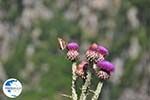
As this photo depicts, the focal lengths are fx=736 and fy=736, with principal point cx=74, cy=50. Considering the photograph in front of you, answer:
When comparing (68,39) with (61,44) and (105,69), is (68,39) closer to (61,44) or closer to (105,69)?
(61,44)

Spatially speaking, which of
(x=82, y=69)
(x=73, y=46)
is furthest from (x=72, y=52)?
(x=82, y=69)

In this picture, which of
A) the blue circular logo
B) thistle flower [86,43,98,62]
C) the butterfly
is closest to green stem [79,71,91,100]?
thistle flower [86,43,98,62]

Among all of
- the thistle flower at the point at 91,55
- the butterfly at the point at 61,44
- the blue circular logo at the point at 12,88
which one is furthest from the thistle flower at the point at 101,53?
the blue circular logo at the point at 12,88

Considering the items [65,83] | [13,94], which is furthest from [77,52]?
[65,83]

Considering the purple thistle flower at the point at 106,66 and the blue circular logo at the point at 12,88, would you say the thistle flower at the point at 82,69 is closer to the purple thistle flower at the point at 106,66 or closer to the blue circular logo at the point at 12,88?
the purple thistle flower at the point at 106,66

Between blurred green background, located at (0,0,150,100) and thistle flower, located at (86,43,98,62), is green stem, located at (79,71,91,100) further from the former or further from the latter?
blurred green background, located at (0,0,150,100)

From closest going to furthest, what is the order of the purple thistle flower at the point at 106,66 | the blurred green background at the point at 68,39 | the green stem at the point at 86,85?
the purple thistle flower at the point at 106,66 < the green stem at the point at 86,85 < the blurred green background at the point at 68,39
